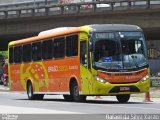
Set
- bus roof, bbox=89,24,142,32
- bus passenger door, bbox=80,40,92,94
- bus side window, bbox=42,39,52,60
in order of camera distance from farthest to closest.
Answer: bus side window, bbox=42,39,52,60 → bus roof, bbox=89,24,142,32 → bus passenger door, bbox=80,40,92,94

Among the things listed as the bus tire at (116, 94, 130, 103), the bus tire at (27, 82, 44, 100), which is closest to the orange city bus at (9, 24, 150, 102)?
the bus tire at (116, 94, 130, 103)

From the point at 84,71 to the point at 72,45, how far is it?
157cm

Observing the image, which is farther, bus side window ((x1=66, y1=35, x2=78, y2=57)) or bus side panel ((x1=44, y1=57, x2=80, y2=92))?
bus side panel ((x1=44, y1=57, x2=80, y2=92))

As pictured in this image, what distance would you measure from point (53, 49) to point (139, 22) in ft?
84.7

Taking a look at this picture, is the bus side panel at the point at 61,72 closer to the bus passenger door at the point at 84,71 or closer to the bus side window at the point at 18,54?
the bus passenger door at the point at 84,71

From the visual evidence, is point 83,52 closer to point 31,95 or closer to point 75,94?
point 75,94

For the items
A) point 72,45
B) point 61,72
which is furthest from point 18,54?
point 72,45

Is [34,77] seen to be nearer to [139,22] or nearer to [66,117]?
[66,117]

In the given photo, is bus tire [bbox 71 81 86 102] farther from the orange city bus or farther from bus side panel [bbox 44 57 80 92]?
bus side panel [bbox 44 57 80 92]

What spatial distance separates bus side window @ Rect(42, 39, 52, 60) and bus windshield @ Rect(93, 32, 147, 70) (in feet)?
14.7

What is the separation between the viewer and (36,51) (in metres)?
29.2

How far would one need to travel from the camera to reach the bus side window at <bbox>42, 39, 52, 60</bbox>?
27453 millimetres

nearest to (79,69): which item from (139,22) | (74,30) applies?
(74,30)

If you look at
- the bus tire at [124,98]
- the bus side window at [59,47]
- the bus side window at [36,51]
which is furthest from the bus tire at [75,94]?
the bus side window at [36,51]
